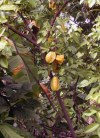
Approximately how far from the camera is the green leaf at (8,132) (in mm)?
1854

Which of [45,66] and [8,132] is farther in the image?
[45,66]

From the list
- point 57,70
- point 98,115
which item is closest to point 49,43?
point 57,70

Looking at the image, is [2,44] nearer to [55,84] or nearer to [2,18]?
[2,18]

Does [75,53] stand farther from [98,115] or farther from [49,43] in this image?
[98,115]

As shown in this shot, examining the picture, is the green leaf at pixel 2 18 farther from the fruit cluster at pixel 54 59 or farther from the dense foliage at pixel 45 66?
the fruit cluster at pixel 54 59

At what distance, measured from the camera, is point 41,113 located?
276cm

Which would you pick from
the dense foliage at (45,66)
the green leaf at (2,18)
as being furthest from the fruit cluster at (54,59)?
the green leaf at (2,18)

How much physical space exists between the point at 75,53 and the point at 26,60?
1.03 feet

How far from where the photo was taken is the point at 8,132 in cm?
187

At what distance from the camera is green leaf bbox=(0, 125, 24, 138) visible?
185 cm

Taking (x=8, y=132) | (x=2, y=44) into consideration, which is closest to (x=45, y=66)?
(x=8, y=132)

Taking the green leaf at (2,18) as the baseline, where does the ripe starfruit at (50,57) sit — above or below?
below

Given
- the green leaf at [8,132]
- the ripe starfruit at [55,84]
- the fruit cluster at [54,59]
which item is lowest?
the green leaf at [8,132]

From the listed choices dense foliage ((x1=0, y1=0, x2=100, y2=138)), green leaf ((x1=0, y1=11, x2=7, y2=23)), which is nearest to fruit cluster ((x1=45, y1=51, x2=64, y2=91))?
dense foliage ((x1=0, y1=0, x2=100, y2=138))
